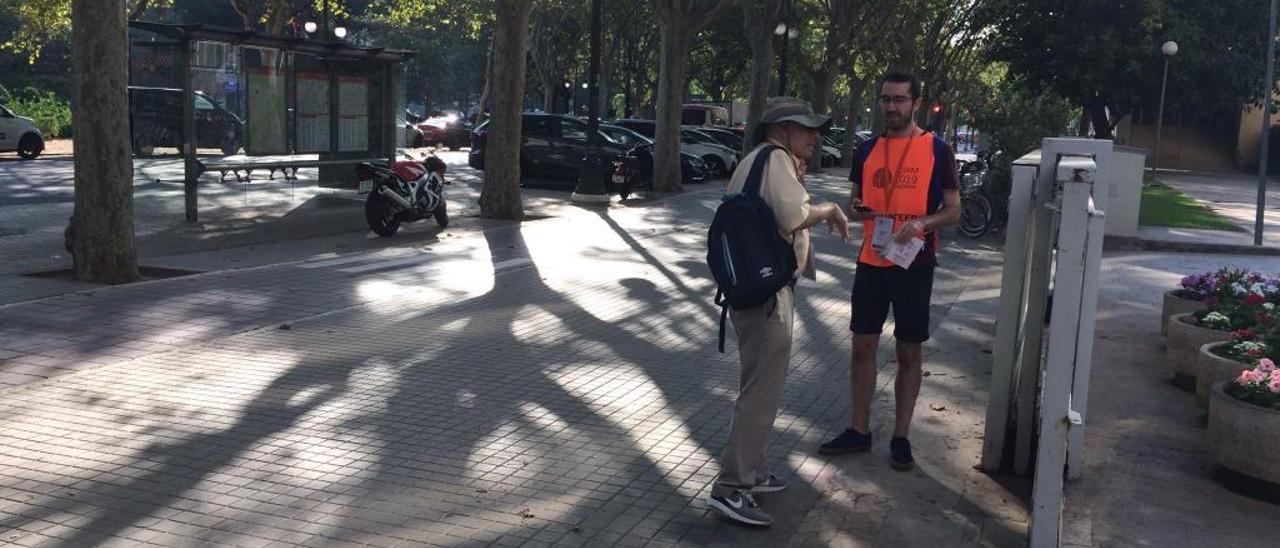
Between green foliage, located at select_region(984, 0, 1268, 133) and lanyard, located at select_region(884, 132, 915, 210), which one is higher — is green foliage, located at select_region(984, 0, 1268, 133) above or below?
above

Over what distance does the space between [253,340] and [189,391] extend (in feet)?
5.06

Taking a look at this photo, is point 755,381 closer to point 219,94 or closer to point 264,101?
point 264,101

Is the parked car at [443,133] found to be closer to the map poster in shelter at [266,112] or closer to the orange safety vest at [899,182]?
the map poster in shelter at [266,112]

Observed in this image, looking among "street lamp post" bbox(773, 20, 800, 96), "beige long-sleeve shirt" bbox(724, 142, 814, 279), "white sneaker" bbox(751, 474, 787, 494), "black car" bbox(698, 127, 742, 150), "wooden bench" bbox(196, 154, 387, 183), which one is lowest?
"white sneaker" bbox(751, 474, 787, 494)

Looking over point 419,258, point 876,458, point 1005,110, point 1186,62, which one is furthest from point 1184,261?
point 1186,62

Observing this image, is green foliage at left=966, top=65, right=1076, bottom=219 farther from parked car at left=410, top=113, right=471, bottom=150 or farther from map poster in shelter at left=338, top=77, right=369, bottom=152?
parked car at left=410, top=113, right=471, bottom=150

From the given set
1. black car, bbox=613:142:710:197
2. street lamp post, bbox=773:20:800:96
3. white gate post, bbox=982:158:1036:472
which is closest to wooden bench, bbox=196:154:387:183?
black car, bbox=613:142:710:197

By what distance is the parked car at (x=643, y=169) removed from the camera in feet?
77.6

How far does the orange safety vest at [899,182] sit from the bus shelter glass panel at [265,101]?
13466mm

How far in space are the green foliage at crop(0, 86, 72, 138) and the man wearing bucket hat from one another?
120 ft

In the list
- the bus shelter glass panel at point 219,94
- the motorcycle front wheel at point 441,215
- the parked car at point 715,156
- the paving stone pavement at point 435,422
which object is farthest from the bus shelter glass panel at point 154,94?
the parked car at point 715,156

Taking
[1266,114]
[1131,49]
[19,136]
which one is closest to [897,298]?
[1266,114]

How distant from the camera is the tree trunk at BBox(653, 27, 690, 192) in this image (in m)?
26.1

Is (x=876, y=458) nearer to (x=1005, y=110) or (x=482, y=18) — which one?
(x=1005, y=110)
